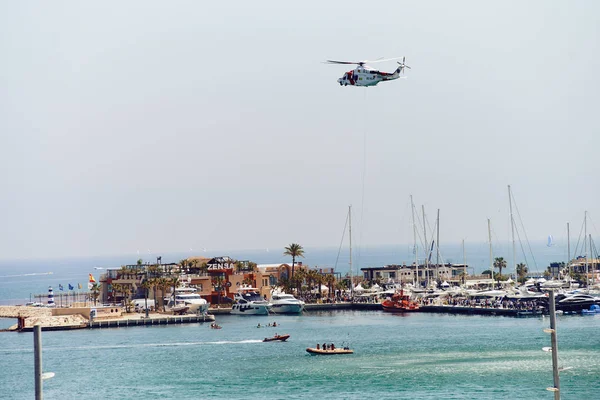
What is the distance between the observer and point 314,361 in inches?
2970

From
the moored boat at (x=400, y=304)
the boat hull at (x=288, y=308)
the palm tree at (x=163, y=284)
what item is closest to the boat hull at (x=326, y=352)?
the palm tree at (x=163, y=284)

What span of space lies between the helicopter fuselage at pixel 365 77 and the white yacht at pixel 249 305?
53931 mm

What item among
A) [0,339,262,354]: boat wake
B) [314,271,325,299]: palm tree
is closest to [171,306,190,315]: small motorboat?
[0,339,262,354]: boat wake

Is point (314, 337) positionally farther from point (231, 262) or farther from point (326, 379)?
point (231, 262)

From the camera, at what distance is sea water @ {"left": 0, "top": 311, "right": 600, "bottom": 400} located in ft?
201

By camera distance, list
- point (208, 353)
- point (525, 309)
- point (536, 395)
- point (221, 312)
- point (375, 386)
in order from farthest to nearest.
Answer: point (221, 312), point (525, 309), point (208, 353), point (375, 386), point (536, 395)

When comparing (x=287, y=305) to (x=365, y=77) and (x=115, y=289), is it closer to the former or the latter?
(x=115, y=289)

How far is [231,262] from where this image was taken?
13550 cm

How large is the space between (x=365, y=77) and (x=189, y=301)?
52.7 m

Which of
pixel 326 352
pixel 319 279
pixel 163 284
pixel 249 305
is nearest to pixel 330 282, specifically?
pixel 319 279

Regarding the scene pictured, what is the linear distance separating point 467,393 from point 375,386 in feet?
21.2

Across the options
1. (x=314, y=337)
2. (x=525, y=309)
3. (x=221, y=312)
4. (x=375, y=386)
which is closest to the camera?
(x=375, y=386)

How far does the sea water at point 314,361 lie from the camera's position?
61219 millimetres

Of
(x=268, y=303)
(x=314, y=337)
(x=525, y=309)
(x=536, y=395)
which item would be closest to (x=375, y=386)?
(x=536, y=395)
